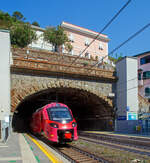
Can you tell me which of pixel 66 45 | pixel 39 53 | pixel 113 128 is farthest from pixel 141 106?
pixel 66 45

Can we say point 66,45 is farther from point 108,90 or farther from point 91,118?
point 108,90

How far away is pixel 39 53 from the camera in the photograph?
3291cm

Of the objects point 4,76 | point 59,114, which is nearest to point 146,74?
point 4,76

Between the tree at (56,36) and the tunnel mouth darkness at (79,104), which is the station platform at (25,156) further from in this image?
the tree at (56,36)

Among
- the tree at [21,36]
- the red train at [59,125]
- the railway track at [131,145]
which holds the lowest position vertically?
the railway track at [131,145]

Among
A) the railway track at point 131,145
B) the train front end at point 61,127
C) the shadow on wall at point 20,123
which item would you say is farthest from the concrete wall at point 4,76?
the shadow on wall at point 20,123

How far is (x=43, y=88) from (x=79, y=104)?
39.2ft

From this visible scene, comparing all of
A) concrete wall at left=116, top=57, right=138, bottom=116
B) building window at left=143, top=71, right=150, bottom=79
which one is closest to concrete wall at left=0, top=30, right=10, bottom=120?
concrete wall at left=116, top=57, right=138, bottom=116

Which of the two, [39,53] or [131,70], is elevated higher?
[39,53]

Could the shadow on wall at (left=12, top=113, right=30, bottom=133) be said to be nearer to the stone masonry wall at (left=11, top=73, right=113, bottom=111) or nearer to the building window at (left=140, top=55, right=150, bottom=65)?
the stone masonry wall at (left=11, top=73, right=113, bottom=111)

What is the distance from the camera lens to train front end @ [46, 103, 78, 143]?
13.3 metres

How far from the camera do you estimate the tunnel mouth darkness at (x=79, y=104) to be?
26.0m

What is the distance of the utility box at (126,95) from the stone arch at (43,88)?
4.60 feet

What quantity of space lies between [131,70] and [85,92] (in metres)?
5.90
